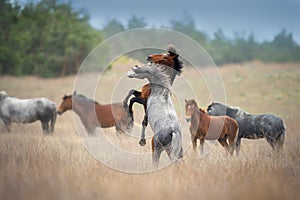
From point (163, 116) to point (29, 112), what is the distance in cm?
763

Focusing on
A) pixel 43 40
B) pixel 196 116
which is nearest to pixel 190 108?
pixel 196 116

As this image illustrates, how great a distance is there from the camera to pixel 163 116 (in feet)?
22.5

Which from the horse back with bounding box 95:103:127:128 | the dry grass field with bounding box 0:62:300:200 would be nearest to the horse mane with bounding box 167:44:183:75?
the dry grass field with bounding box 0:62:300:200

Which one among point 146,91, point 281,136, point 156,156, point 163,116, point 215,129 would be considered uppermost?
point 146,91

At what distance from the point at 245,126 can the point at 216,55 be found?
40.7 m

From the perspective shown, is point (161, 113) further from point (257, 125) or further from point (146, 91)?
point (257, 125)

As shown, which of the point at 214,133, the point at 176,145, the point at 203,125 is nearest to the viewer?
the point at 176,145

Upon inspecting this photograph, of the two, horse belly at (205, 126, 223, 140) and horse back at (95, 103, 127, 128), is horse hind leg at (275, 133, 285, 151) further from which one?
horse back at (95, 103, 127, 128)

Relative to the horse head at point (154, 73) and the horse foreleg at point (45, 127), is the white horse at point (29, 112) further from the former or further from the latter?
the horse head at point (154, 73)

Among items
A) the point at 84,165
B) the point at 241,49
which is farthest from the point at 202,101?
the point at 241,49

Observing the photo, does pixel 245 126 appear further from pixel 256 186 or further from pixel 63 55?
pixel 63 55

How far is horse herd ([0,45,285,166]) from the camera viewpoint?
6.92 metres

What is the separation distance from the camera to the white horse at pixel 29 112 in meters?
13.5

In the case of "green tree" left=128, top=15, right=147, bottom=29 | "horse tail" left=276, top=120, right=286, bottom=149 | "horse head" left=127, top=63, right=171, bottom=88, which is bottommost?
"horse tail" left=276, top=120, right=286, bottom=149
